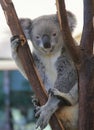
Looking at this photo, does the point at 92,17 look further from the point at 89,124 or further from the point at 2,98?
the point at 2,98

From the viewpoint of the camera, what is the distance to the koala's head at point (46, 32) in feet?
5.11

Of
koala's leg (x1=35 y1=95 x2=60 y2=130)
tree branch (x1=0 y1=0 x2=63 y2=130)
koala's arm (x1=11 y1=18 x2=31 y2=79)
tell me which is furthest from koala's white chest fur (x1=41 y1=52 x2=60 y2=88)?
tree branch (x1=0 y1=0 x2=63 y2=130)

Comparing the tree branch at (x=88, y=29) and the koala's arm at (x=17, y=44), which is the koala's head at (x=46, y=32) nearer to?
the koala's arm at (x=17, y=44)

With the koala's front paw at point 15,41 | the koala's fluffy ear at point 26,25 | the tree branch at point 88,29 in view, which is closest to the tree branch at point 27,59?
the koala's front paw at point 15,41

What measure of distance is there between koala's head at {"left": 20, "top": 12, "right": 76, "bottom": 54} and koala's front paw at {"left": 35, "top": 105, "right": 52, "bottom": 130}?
269 mm

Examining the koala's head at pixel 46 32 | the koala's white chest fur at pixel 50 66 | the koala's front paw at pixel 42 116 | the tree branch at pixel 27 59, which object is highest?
the tree branch at pixel 27 59

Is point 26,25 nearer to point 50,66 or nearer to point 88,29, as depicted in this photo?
point 50,66

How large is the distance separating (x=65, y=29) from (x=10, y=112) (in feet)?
9.61

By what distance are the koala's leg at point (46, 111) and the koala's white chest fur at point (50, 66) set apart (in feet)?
0.83

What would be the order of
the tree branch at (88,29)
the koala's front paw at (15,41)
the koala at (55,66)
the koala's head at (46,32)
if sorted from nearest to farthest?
the tree branch at (88,29) < the koala's front paw at (15,41) < the koala at (55,66) < the koala's head at (46,32)

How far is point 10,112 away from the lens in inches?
156

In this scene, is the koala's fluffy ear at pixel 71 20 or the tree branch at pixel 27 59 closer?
the tree branch at pixel 27 59

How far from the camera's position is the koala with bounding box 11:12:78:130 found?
1.44 m

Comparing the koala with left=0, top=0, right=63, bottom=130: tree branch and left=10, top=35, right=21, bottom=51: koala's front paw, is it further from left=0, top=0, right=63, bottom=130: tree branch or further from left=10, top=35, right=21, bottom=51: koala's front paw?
left=0, top=0, right=63, bottom=130: tree branch
